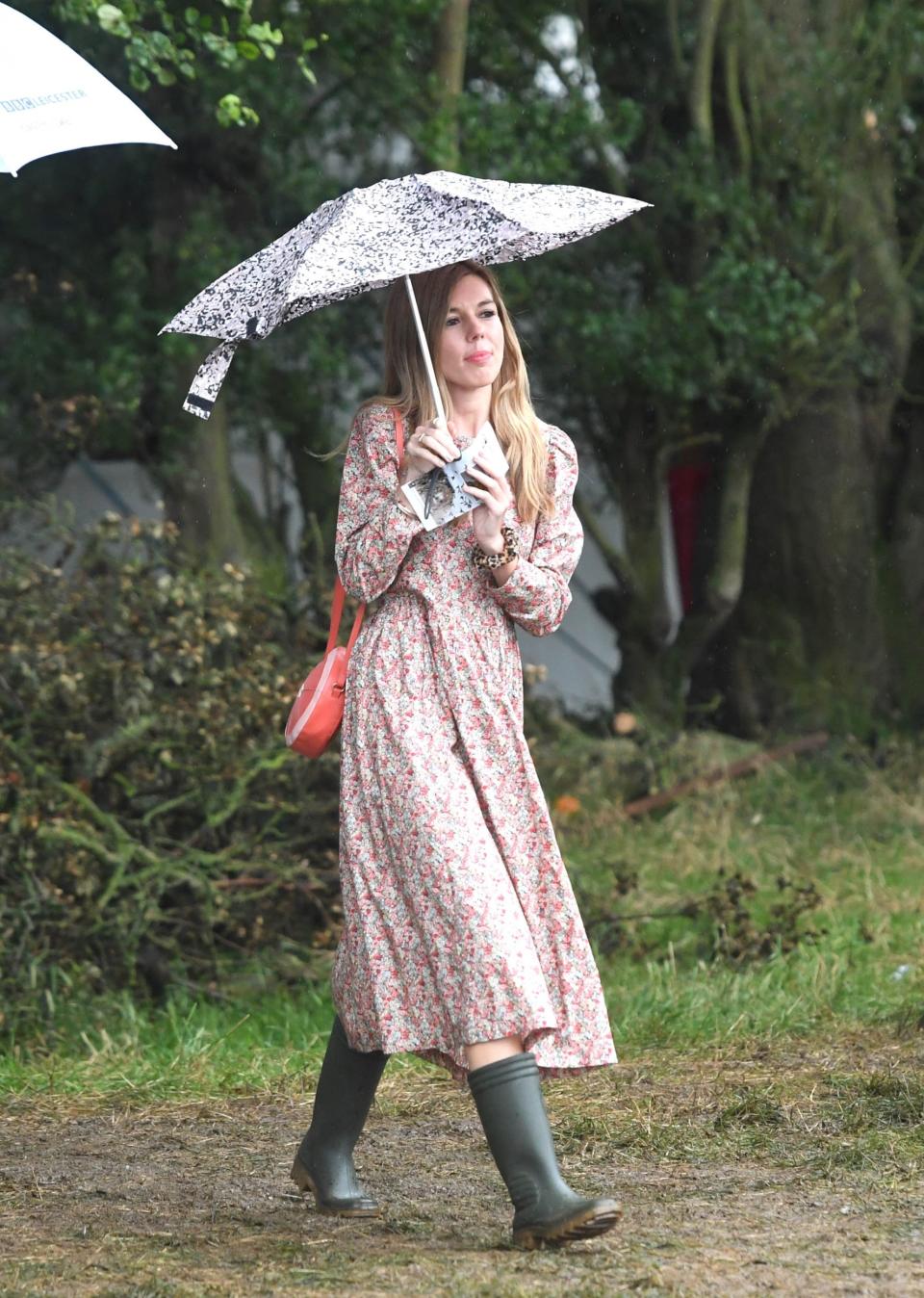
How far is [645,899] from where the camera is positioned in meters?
6.99

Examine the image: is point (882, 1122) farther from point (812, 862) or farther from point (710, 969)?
point (812, 862)

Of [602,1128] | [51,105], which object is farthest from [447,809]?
[51,105]

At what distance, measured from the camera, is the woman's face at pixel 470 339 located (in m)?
3.51

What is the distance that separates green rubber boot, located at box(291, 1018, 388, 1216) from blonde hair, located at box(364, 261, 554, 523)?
1.07 m

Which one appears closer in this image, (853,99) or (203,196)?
(203,196)

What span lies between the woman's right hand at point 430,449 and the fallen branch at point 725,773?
16.9ft

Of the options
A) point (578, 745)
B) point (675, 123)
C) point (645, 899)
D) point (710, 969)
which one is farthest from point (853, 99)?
point (710, 969)

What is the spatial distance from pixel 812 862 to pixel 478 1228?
4.43m

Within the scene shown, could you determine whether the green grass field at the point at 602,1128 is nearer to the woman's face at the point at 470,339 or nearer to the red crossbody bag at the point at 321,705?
the red crossbody bag at the point at 321,705

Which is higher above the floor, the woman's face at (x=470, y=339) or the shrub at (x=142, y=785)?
the woman's face at (x=470, y=339)

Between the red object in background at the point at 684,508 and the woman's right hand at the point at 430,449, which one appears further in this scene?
the red object in background at the point at 684,508

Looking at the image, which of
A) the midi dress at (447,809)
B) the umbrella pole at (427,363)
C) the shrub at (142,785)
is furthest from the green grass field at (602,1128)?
the umbrella pole at (427,363)

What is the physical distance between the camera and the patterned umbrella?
10.8 feet

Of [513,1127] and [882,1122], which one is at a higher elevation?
[513,1127]
